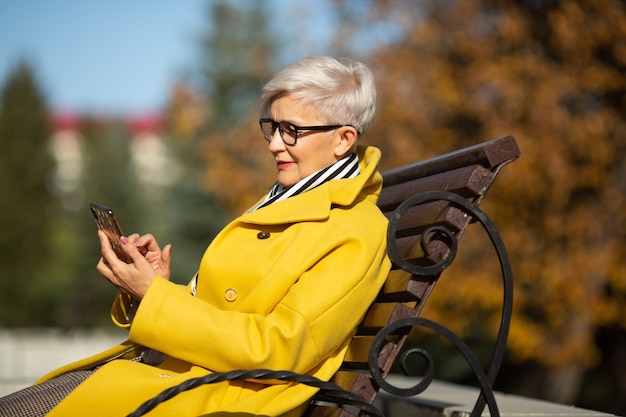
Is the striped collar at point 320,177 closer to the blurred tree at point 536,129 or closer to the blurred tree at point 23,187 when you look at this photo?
the blurred tree at point 536,129

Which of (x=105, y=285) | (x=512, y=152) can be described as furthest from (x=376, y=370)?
(x=105, y=285)

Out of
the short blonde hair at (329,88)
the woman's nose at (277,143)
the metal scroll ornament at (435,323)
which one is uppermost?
the short blonde hair at (329,88)

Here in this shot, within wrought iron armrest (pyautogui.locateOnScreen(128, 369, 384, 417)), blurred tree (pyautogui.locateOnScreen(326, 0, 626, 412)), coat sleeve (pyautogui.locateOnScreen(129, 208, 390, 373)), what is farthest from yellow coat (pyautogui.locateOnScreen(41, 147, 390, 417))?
blurred tree (pyautogui.locateOnScreen(326, 0, 626, 412))

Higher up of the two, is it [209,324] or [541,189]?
[209,324]

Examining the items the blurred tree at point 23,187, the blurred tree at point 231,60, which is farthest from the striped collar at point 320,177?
the blurred tree at point 23,187

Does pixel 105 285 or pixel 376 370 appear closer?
pixel 376 370

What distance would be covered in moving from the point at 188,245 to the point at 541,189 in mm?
11756

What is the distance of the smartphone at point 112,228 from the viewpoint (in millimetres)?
2689

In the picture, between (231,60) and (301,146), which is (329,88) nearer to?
(301,146)

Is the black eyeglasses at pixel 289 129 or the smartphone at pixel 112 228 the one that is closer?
the smartphone at pixel 112 228

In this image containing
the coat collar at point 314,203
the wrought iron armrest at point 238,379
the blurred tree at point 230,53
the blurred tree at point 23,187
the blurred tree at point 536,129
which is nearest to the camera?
the wrought iron armrest at point 238,379

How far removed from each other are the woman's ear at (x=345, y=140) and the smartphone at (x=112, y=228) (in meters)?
0.76

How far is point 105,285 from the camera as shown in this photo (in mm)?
25703

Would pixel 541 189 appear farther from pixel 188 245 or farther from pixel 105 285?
pixel 105 285
